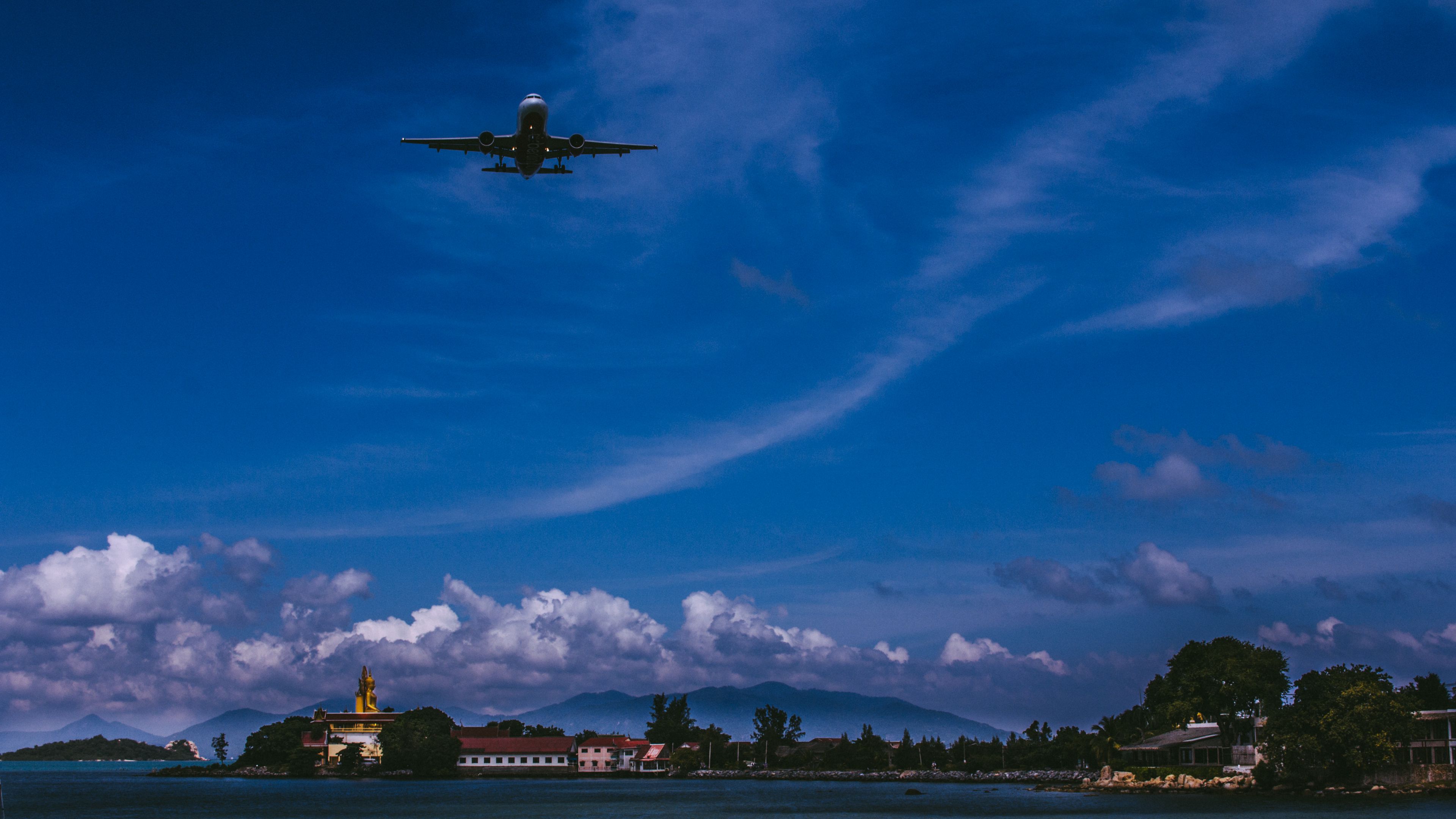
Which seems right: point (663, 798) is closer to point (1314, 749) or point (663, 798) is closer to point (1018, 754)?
point (1314, 749)

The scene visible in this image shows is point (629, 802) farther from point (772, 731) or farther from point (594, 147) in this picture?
point (772, 731)

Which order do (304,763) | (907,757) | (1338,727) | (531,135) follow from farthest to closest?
1. (907,757)
2. (304,763)
3. (1338,727)
4. (531,135)

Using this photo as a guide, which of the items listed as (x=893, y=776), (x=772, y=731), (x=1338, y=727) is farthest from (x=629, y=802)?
(x=772, y=731)

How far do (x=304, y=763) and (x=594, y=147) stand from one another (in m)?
111

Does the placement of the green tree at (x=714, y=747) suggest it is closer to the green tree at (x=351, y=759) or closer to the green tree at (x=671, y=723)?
the green tree at (x=671, y=723)

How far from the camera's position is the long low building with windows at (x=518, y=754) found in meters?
133

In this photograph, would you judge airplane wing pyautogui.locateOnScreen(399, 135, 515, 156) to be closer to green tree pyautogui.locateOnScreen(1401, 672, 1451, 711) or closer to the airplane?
the airplane

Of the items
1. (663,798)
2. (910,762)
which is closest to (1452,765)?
(663,798)

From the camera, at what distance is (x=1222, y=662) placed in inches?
3292

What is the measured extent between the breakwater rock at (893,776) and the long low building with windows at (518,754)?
16198mm

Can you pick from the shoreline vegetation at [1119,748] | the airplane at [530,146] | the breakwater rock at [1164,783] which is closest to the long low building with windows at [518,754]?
the shoreline vegetation at [1119,748]

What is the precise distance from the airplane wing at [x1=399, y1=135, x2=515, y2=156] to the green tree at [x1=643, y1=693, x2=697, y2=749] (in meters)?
111

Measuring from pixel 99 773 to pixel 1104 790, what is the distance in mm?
186374

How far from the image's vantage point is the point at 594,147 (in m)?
47.0
